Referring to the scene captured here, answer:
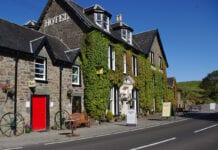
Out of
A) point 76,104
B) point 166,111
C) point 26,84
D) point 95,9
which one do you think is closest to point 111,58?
point 95,9

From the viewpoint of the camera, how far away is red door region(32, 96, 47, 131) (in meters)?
19.2

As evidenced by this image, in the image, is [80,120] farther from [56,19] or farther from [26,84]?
[56,19]

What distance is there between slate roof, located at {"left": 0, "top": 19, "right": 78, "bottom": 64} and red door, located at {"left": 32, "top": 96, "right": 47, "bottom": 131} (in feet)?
9.26

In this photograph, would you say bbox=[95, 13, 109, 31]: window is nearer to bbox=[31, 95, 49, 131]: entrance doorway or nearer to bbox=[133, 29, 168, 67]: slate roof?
bbox=[133, 29, 168, 67]: slate roof

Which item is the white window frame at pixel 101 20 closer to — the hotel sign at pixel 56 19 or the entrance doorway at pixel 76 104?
the hotel sign at pixel 56 19

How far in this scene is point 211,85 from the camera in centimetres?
8894

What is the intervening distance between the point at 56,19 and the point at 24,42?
27.3 ft

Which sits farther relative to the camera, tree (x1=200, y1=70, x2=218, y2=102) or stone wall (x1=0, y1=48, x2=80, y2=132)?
tree (x1=200, y1=70, x2=218, y2=102)

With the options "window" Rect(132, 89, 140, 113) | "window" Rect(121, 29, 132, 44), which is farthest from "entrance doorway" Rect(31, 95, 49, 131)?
"window" Rect(121, 29, 132, 44)

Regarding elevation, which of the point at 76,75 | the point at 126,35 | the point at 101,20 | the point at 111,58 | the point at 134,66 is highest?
the point at 101,20

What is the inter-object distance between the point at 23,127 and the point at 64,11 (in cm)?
1224

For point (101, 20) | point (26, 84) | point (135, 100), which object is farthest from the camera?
point (135, 100)

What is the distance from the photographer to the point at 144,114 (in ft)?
Answer: 111

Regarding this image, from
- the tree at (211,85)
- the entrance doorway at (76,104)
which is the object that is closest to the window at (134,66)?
the entrance doorway at (76,104)
